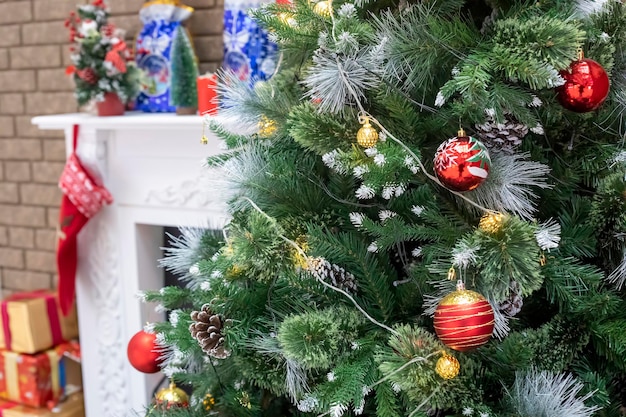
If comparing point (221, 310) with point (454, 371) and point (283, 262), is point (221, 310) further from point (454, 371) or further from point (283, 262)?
Answer: point (454, 371)

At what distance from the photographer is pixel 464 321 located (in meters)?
0.60

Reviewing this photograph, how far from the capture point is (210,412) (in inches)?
33.9

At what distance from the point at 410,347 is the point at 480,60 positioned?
335 millimetres

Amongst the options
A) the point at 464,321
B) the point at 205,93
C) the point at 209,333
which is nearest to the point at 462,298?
the point at 464,321

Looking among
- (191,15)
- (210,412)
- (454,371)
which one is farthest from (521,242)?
(191,15)

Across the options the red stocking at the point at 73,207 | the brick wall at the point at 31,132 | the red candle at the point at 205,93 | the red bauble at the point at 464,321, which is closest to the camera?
the red bauble at the point at 464,321

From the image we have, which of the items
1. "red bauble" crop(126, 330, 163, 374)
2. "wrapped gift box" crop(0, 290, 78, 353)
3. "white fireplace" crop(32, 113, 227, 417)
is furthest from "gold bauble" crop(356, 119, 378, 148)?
"wrapped gift box" crop(0, 290, 78, 353)

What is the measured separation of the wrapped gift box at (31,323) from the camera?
192 cm

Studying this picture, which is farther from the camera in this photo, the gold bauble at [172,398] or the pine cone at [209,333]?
the gold bauble at [172,398]

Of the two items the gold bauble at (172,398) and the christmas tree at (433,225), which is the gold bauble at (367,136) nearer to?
the christmas tree at (433,225)

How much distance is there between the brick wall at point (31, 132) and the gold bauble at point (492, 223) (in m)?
1.61

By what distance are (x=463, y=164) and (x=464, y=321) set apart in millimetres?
170

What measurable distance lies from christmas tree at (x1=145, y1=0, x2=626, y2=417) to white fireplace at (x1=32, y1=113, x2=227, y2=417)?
0.84 m

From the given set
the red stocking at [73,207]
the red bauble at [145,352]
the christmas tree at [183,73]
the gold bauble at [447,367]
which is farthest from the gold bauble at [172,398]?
the red stocking at [73,207]
